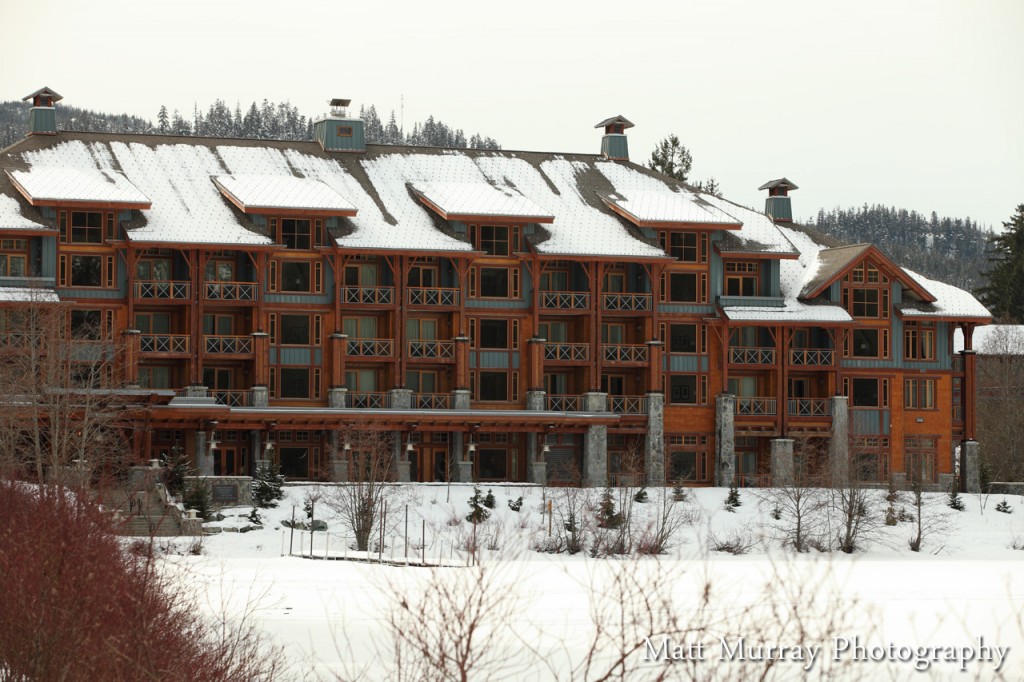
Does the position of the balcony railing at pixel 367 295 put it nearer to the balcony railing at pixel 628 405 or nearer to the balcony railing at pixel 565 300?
the balcony railing at pixel 565 300

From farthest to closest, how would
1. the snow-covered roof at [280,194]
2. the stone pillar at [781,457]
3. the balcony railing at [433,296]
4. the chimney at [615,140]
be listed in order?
the chimney at [615,140] < the stone pillar at [781,457] < the balcony railing at [433,296] < the snow-covered roof at [280,194]

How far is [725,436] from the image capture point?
247 feet

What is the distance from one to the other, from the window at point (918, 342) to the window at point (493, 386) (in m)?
19.9

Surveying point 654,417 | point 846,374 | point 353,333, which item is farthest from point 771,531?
point 353,333

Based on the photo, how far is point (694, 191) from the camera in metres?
81.7

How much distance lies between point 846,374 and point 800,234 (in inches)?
367

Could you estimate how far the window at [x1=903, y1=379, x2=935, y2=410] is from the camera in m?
79.9

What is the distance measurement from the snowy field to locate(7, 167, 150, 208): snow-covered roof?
14813 mm

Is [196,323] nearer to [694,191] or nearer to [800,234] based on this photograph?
[694,191]

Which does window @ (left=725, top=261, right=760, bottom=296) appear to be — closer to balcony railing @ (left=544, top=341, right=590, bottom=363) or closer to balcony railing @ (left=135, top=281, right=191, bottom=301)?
balcony railing @ (left=544, top=341, right=590, bottom=363)

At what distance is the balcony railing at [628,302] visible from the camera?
74.6 m

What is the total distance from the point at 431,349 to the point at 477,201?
7.04 m

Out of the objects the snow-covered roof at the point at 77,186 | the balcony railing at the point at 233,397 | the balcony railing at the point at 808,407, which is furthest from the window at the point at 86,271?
the balcony railing at the point at 808,407

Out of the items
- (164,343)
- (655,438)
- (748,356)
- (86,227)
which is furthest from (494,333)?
(86,227)
